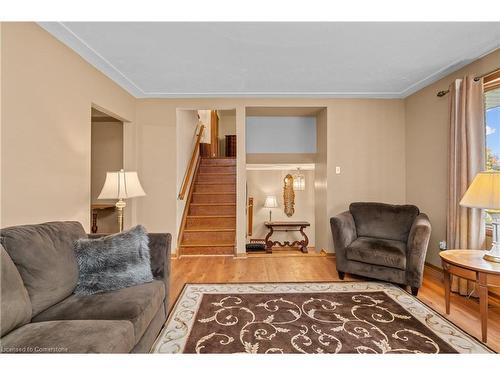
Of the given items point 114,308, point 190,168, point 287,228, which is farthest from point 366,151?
point 114,308

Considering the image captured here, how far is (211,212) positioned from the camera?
5.16 m

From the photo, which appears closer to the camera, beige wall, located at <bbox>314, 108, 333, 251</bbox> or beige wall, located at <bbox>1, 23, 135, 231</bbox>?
beige wall, located at <bbox>1, 23, 135, 231</bbox>

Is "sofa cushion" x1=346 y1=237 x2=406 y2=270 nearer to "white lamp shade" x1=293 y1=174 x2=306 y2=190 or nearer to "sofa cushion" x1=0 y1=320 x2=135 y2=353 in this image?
"sofa cushion" x1=0 y1=320 x2=135 y2=353

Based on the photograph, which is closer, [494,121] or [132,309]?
[132,309]

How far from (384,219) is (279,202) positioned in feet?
11.2

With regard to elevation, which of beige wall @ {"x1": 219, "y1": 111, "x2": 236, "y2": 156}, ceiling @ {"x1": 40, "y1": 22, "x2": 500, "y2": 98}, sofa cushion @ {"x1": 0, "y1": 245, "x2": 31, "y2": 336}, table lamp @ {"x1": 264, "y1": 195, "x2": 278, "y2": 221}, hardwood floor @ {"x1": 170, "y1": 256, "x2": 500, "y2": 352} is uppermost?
beige wall @ {"x1": 219, "y1": 111, "x2": 236, "y2": 156}

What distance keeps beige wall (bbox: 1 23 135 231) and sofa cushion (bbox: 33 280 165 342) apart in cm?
90

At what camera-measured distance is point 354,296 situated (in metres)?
2.74

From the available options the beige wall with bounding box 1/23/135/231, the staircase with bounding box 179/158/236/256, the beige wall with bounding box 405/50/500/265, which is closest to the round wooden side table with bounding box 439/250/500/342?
the beige wall with bounding box 405/50/500/265

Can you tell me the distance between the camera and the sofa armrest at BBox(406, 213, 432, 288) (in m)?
2.76
